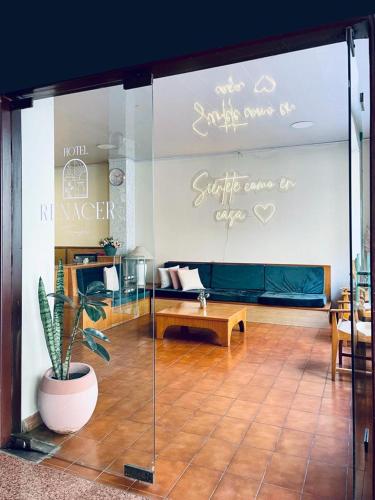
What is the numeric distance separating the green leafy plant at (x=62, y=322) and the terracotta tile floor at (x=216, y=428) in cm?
17

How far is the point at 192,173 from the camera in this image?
720cm

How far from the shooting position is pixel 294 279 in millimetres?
6363

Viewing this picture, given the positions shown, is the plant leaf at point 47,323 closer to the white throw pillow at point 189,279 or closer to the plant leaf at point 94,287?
the plant leaf at point 94,287

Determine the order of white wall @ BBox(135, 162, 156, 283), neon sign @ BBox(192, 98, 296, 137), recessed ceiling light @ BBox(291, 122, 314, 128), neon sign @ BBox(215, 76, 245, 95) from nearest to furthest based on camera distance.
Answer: white wall @ BBox(135, 162, 156, 283) < neon sign @ BBox(215, 76, 245, 95) < neon sign @ BBox(192, 98, 296, 137) < recessed ceiling light @ BBox(291, 122, 314, 128)

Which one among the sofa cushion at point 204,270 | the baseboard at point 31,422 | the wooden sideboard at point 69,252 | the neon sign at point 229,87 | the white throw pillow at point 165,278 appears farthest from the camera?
the sofa cushion at point 204,270

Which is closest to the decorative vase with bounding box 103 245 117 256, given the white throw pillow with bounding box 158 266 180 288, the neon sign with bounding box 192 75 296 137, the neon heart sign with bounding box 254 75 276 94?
the neon sign with bounding box 192 75 296 137

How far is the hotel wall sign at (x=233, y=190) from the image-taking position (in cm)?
664

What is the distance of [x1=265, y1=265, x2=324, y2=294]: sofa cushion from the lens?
6223 millimetres

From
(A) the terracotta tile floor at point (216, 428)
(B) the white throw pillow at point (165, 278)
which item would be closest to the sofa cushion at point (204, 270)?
(B) the white throw pillow at point (165, 278)

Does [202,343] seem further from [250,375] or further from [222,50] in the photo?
[222,50]

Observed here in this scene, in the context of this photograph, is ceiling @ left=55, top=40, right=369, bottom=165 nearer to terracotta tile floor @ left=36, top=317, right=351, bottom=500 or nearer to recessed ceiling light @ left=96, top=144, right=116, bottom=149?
recessed ceiling light @ left=96, top=144, right=116, bottom=149

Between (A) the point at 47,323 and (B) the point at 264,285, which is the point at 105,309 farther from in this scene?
(B) the point at 264,285

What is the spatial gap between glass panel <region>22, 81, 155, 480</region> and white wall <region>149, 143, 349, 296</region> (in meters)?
4.19

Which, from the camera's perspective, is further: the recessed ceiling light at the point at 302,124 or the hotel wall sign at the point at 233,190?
the hotel wall sign at the point at 233,190
